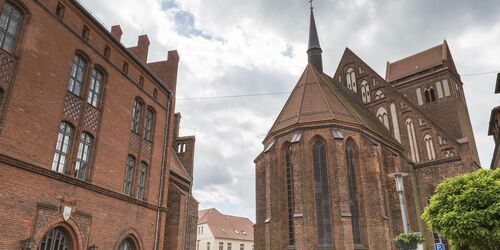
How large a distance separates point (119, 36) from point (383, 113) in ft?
72.0

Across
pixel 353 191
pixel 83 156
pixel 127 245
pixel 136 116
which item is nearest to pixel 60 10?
pixel 83 156

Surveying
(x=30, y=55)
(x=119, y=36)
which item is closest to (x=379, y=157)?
(x=119, y=36)

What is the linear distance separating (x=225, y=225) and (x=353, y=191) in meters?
38.0

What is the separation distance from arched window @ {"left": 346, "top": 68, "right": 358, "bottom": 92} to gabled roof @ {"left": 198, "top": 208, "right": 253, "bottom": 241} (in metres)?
30.5

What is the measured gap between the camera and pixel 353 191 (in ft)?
76.1

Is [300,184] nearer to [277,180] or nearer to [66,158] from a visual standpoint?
[277,180]

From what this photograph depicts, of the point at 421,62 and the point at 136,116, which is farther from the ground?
the point at 421,62

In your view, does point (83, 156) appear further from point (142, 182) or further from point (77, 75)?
point (142, 182)

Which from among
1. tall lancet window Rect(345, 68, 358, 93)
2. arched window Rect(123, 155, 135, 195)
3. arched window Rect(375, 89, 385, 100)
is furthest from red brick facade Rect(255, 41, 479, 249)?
arched window Rect(123, 155, 135, 195)

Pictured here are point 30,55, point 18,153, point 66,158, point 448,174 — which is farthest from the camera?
point 448,174

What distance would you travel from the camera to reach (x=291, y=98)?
27.7 m

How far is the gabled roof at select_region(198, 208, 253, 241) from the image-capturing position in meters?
55.3

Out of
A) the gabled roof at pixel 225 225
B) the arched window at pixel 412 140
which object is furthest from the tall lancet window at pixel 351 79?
the gabled roof at pixel 225 225

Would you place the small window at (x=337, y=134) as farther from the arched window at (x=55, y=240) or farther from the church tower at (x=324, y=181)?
the arched window at (x=55, y=240)
